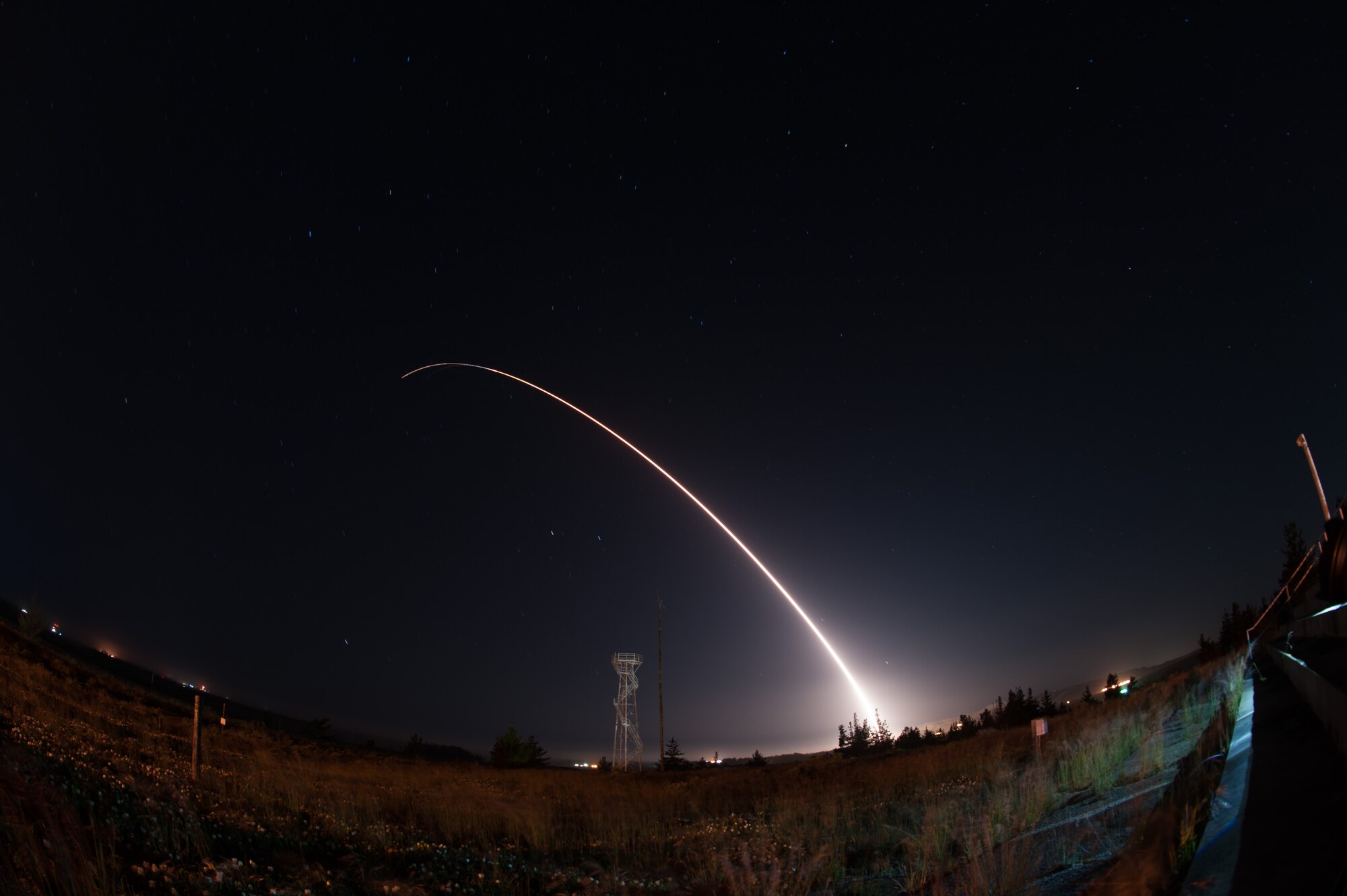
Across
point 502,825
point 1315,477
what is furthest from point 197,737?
point 1315,477

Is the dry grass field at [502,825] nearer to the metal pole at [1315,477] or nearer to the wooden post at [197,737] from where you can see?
the wooden post at [197,737]

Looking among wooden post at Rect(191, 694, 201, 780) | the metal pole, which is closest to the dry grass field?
wooden post at Rect(191, 694, 201, 780)

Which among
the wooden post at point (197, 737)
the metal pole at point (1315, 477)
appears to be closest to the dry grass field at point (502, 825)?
the wooden post at point (197, 737)

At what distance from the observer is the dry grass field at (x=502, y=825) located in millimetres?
5512

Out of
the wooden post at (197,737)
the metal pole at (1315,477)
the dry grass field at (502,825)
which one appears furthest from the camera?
the metal pole at (1315,477)

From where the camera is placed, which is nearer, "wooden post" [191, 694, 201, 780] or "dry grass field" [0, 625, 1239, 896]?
"dry grass field" [0, 625, 1239, 896]

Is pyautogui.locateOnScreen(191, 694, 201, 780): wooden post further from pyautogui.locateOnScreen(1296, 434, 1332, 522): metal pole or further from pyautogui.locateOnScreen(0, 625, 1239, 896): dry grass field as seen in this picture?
pyautogui.locateOnScreen(1296, 434, 1332, 522): metal pole

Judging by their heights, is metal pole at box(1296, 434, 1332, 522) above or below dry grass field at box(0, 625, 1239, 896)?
above

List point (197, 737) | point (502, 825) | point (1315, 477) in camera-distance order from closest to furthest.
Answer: point (502, 825) → point (197, 737) → point (1315, 477)

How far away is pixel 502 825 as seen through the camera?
1130 centimetres

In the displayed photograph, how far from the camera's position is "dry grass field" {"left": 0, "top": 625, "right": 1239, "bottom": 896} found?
5.51 m

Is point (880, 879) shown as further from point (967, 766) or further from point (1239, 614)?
point (1239, 614)

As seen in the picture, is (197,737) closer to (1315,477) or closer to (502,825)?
Answer: (502,825)

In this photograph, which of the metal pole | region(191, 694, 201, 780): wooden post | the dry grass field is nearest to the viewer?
the dry grass field
